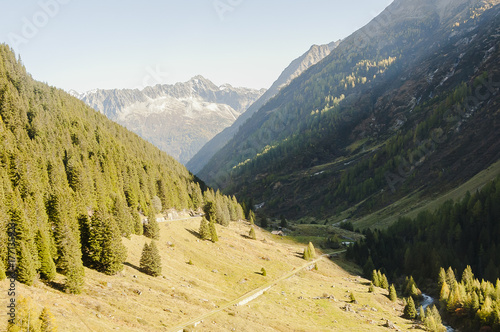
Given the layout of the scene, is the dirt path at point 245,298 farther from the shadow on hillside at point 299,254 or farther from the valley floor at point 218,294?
the shadow on hillside at point 299,254

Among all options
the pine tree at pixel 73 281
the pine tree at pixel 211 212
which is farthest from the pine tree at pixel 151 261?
the pine tree at pixel 211 212

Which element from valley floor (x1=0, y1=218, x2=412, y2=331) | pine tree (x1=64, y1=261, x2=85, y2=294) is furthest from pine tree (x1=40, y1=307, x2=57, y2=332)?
pine tree (x1=64, y1=261, x2=85, y2=294)

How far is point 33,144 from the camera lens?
105 meters

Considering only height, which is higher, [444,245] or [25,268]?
[444,245]

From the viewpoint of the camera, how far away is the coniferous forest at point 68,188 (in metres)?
53.8

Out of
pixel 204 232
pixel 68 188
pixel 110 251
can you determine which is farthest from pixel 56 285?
pixel 204 232

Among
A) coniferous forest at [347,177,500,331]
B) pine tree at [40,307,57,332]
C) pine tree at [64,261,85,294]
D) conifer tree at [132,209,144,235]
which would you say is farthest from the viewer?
coniferous forest at [347,177,500,331]

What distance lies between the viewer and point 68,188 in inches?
3428

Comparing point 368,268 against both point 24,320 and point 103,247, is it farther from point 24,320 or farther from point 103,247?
point 24,320

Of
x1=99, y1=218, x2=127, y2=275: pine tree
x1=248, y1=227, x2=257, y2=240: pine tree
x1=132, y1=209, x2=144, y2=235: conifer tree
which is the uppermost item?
x1=248, y1=227, x2=257, y2=240: pine tree

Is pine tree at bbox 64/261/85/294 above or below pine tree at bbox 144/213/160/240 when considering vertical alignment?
below

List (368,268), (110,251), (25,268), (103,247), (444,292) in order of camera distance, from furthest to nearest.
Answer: (368,268)
(444,292)
(103,247)
(110,251)
(25,268)

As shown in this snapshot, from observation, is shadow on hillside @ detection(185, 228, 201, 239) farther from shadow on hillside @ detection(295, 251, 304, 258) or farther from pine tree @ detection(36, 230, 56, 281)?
pine tree @ detection(36, 230, 56, 281)

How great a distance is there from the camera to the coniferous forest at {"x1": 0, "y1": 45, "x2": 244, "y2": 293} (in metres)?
53.8
